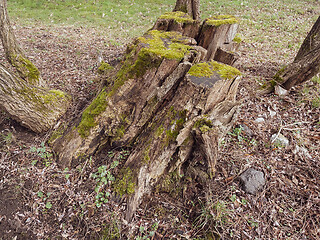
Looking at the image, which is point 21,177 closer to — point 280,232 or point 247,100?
point 280,232

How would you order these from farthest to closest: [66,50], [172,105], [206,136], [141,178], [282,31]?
[282,31] < [66,50] < [141,178] < [172,105] < [206,136]

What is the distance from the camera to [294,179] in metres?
3.29

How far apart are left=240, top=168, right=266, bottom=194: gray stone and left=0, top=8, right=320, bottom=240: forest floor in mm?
83

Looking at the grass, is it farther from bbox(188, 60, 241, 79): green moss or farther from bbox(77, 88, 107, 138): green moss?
bbox(188, 60, 241, 79): green moss

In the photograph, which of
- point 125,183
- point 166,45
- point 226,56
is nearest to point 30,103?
point 125,183

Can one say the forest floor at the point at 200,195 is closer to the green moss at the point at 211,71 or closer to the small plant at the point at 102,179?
the small plant at the point at 102,179

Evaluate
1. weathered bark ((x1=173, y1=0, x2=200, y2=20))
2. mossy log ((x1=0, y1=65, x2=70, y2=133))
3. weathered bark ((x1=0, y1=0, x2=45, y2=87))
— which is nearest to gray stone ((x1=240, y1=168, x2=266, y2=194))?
mossy log ((x1=0, y1=65, x2=70, y2=133))

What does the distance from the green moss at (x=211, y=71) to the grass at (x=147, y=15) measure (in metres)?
6.25

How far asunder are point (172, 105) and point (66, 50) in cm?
565

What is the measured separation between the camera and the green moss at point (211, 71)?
2.62m

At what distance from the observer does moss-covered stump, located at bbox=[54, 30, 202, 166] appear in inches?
112

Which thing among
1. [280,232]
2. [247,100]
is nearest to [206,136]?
[280,232]

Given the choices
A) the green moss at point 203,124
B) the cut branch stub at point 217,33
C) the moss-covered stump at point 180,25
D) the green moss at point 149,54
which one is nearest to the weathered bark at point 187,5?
the moss-covered stump at point 180,25

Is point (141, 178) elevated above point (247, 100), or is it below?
below
